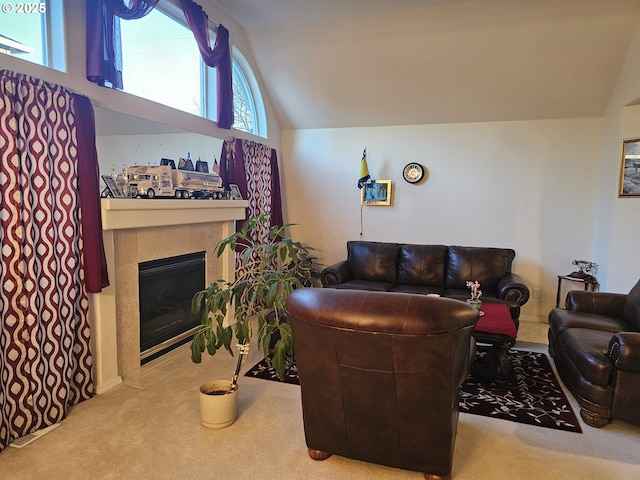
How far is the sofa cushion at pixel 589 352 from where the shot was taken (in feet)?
8.04

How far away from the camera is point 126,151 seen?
315 centimetres

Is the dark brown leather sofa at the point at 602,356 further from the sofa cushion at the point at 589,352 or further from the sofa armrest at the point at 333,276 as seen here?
the sofa armrest at the point at 333,276

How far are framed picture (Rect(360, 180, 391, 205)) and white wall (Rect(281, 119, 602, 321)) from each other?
78 millimetres

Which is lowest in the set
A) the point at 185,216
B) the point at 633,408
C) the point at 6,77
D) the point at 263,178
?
the point at 633,408

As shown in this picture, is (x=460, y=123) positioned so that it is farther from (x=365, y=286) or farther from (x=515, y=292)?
(x=365, y=286)

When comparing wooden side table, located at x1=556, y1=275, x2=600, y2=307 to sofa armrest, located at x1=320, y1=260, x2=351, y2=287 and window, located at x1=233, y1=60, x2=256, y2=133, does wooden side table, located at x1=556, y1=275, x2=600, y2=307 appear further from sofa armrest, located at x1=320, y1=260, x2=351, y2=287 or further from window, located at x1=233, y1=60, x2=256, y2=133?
window, located at x1=233, y1=60, x2=256, y2=133

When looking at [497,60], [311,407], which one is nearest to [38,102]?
[311,407]

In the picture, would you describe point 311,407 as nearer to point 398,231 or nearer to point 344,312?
point 344,312

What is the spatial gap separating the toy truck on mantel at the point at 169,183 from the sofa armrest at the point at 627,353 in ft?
10.8

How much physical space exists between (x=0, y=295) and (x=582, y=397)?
3.52 meters

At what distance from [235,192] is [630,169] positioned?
3.94 m

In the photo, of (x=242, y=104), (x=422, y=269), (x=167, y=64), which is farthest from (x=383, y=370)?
(x=242, y=104)

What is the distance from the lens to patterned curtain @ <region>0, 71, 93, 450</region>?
2.22 metres

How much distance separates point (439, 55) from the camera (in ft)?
13.9
